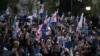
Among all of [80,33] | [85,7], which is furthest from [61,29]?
[85,7]

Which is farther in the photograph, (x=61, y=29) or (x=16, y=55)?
(x=61, y=29)

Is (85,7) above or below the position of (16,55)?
below

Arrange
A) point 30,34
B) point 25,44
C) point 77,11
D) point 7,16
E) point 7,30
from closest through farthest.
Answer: point 25,44 → point 30,34 → point 7,30 → point 7,16 → point 77,11

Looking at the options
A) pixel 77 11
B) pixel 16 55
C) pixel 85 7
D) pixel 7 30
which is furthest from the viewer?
pixel 85 7

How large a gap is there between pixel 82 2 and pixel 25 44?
26967 mm

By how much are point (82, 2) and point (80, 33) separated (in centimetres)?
2138

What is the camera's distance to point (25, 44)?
717 inches

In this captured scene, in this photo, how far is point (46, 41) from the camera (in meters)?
19.2

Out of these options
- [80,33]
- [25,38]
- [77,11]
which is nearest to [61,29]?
[80,33]

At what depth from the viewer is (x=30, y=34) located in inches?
767

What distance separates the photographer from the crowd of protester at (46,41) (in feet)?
58.4

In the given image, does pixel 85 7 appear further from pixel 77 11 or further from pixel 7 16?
pixel 7 16

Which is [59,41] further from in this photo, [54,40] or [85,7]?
[85,7]

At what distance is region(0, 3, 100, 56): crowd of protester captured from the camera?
17.8 m
